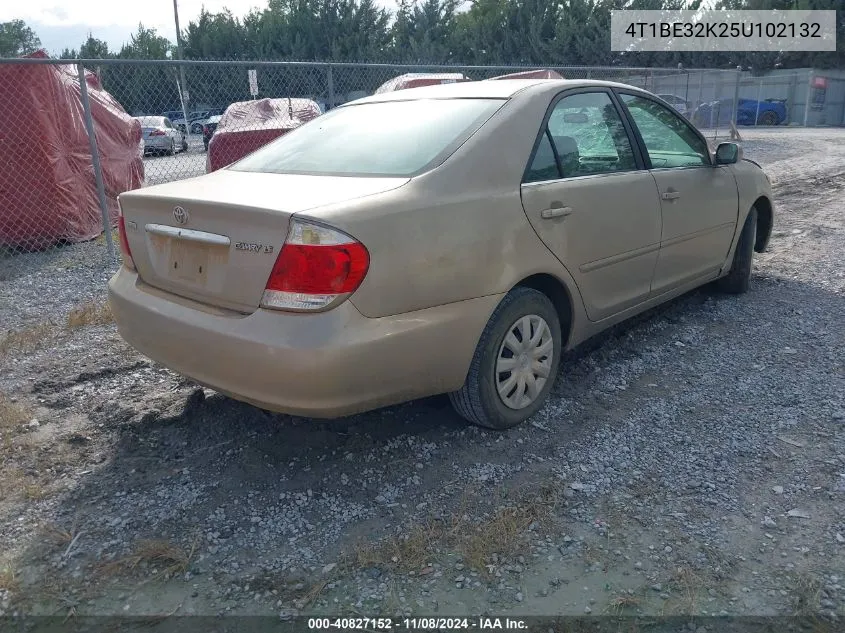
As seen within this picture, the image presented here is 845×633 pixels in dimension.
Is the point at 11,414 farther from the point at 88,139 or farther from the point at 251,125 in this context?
the point at 251,125

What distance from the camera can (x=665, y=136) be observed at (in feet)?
14.6

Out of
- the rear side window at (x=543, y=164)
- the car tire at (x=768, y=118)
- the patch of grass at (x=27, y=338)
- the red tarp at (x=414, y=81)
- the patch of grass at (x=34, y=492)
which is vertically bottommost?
the car tire at (x=768, y=118)

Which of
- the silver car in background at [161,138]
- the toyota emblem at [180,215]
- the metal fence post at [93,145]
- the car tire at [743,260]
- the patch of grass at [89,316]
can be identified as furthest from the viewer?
the silver car in background at [161,138]

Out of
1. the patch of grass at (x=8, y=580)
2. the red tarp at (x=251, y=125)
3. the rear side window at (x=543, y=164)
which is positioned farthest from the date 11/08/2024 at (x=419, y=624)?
the red tarp at (x=251, y=125)

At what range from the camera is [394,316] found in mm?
2779

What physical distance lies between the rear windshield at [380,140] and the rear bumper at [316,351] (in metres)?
0.72

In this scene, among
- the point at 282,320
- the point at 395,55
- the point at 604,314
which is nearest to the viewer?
the point at 282,320

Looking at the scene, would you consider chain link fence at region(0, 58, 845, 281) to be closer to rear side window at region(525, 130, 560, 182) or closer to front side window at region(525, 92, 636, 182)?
front side window at region(525, 92, 636, 182)

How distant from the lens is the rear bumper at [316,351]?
2641 millimetres

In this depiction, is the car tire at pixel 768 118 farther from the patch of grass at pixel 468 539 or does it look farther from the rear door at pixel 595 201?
the patch of grass at pixel 468 539

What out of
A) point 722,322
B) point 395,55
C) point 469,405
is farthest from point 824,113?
point 469,405

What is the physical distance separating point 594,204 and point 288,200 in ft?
5.46

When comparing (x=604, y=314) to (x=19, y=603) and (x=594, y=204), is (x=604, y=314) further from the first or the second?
(x=19, y=603)

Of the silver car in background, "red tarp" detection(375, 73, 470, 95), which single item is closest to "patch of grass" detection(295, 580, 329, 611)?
the silver car in background
